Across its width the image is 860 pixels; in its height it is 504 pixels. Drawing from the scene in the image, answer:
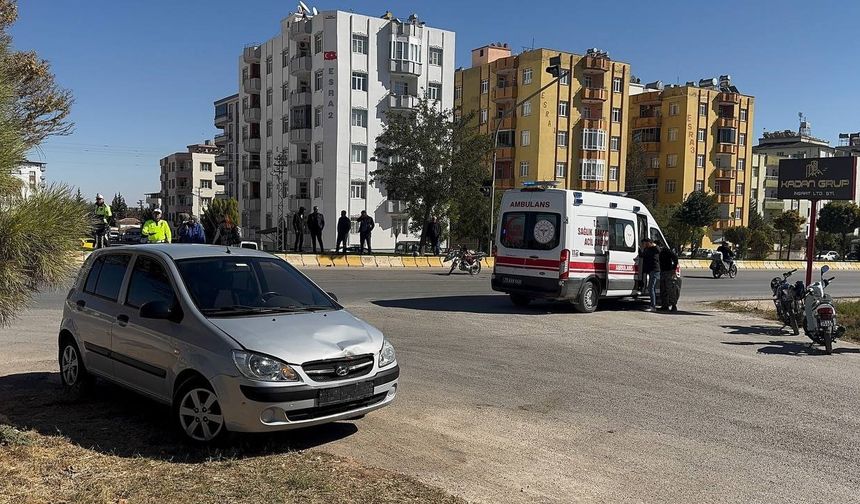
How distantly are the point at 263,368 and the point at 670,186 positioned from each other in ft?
266

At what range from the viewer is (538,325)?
12953 millimetres

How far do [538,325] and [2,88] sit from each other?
991 centimetres

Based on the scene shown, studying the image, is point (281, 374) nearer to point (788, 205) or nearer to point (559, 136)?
point (559, 136)

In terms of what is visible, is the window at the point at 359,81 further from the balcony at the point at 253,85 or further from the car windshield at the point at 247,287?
the car windshield at the point at 247,287

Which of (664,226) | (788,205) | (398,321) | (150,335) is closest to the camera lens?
(150,335)

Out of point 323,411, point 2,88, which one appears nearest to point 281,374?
point 323,411

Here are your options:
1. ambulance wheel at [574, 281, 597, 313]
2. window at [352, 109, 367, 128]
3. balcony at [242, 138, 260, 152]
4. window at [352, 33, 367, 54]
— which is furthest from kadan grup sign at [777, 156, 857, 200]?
balcony at [242, 138, 260, 152]

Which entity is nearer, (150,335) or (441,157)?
(150,335)

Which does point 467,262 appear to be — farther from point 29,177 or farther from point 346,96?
point 346,96

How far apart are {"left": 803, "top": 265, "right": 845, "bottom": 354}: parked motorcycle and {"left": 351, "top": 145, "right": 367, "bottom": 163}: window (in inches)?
1979

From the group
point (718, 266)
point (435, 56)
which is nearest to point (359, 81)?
point (435, 56)

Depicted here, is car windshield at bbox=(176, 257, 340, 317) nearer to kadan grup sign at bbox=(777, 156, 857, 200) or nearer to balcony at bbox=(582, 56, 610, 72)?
kadan grup sign at bbox=(777, 156, 857, 200)

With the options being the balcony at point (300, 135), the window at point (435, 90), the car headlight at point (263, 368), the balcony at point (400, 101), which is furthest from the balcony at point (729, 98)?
the car headlight at point (263, 368)

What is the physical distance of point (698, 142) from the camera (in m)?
79.2
